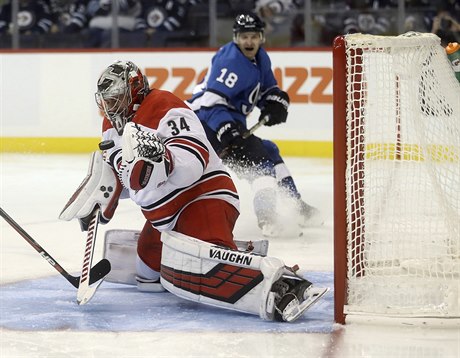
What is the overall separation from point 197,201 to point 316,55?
4.18m

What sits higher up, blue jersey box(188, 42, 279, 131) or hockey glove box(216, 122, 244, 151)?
blue jersey box(188, 42, 279, 131)

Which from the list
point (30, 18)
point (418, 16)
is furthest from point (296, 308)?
point (30, 18)

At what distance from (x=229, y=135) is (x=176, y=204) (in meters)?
1.63

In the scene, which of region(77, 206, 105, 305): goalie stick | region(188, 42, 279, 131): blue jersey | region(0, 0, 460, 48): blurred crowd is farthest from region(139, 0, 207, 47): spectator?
region(77, 206, 105, 305): goalie stick

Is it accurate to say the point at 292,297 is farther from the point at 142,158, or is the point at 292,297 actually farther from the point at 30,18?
the point at 30,18

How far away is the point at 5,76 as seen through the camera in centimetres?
736

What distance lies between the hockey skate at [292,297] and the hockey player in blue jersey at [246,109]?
1.76 m

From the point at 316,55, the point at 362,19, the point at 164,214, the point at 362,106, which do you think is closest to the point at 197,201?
the point at 164,214

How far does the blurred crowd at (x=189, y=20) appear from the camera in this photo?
7.39m

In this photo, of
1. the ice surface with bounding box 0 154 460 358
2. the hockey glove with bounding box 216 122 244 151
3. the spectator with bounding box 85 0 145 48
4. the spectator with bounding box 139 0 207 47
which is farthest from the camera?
the spectator with bounding box 85 0 145 48

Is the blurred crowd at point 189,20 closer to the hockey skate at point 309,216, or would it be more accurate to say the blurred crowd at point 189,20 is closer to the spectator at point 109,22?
the spectator at point 109,22

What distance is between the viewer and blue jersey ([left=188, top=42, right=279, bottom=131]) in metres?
4.79

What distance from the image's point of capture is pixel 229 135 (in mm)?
4734

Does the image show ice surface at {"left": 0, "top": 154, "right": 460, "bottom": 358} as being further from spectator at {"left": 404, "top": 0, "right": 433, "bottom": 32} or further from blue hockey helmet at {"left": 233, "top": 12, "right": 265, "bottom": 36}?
spectator at {"left": 404, "top": 0, "right": 433, "bottom": 32}
